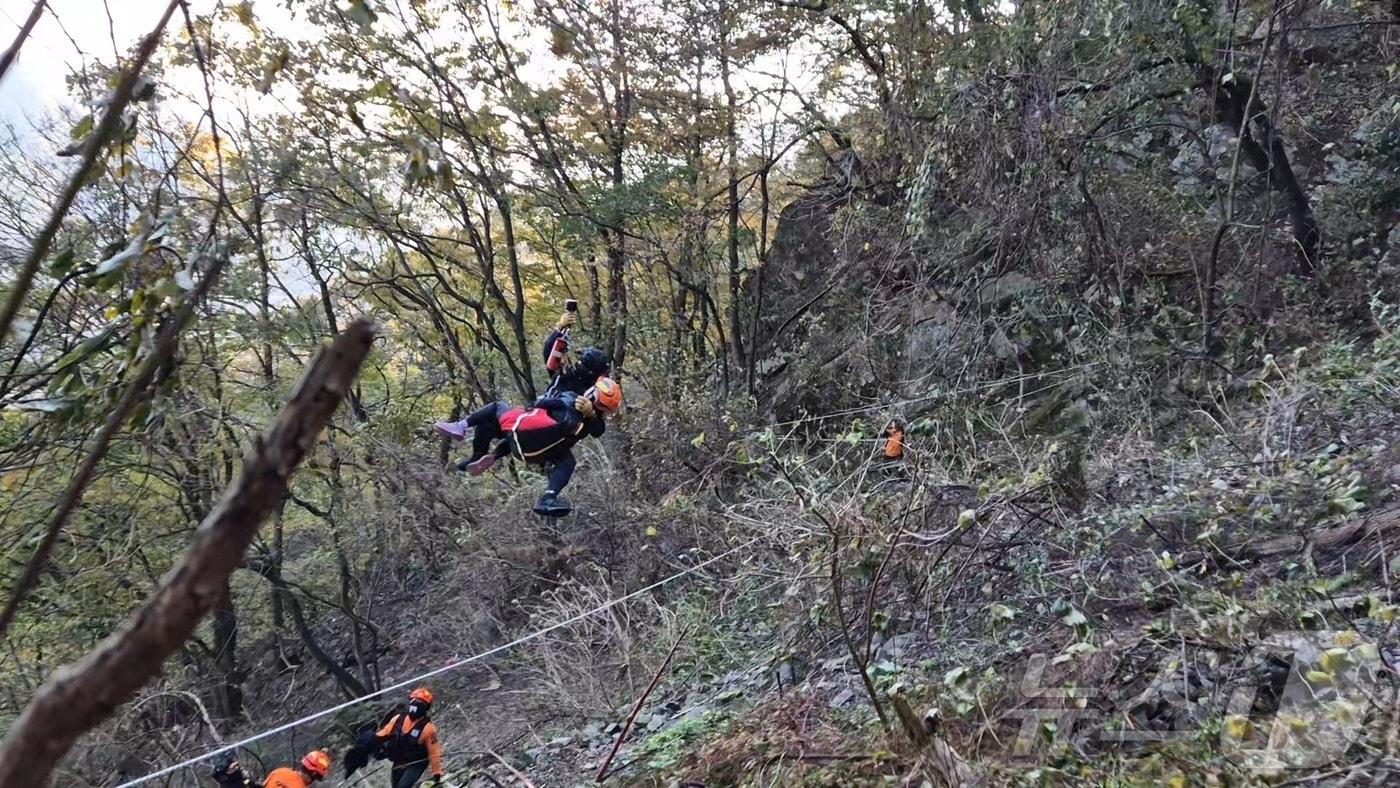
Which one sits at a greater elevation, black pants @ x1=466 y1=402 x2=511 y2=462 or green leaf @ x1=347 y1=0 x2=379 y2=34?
green leaf @ x1=347 y1=0 x2=379 y2=34

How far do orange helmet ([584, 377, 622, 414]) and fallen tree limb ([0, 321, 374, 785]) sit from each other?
193 inches

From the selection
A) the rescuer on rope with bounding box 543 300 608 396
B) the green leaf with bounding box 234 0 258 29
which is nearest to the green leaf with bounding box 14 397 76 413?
the green leaf with bounding box 234 0 258 29

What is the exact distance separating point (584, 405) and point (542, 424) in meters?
0.34

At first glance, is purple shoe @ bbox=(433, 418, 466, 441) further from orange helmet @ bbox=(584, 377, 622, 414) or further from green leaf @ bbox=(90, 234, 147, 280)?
green leaf @ bbox=(90, 234, 147, 280)

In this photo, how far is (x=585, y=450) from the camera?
27.9 feet

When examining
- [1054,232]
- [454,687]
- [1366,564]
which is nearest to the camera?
[1366,564]

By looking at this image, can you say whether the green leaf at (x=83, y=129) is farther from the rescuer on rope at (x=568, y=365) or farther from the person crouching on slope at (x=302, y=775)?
the person crouching on slope at (x=302, y=775)

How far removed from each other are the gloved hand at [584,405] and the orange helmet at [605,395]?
0.03 m

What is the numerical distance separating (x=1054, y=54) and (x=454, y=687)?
799 cm

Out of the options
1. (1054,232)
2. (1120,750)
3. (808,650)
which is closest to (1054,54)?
(1054,232)

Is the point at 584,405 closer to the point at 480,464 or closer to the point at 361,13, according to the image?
the point at 480,464

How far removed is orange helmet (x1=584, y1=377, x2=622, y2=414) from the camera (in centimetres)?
549

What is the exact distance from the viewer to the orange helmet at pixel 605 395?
5488 millimetres

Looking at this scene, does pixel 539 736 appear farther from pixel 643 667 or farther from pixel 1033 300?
pixel 1033 300
